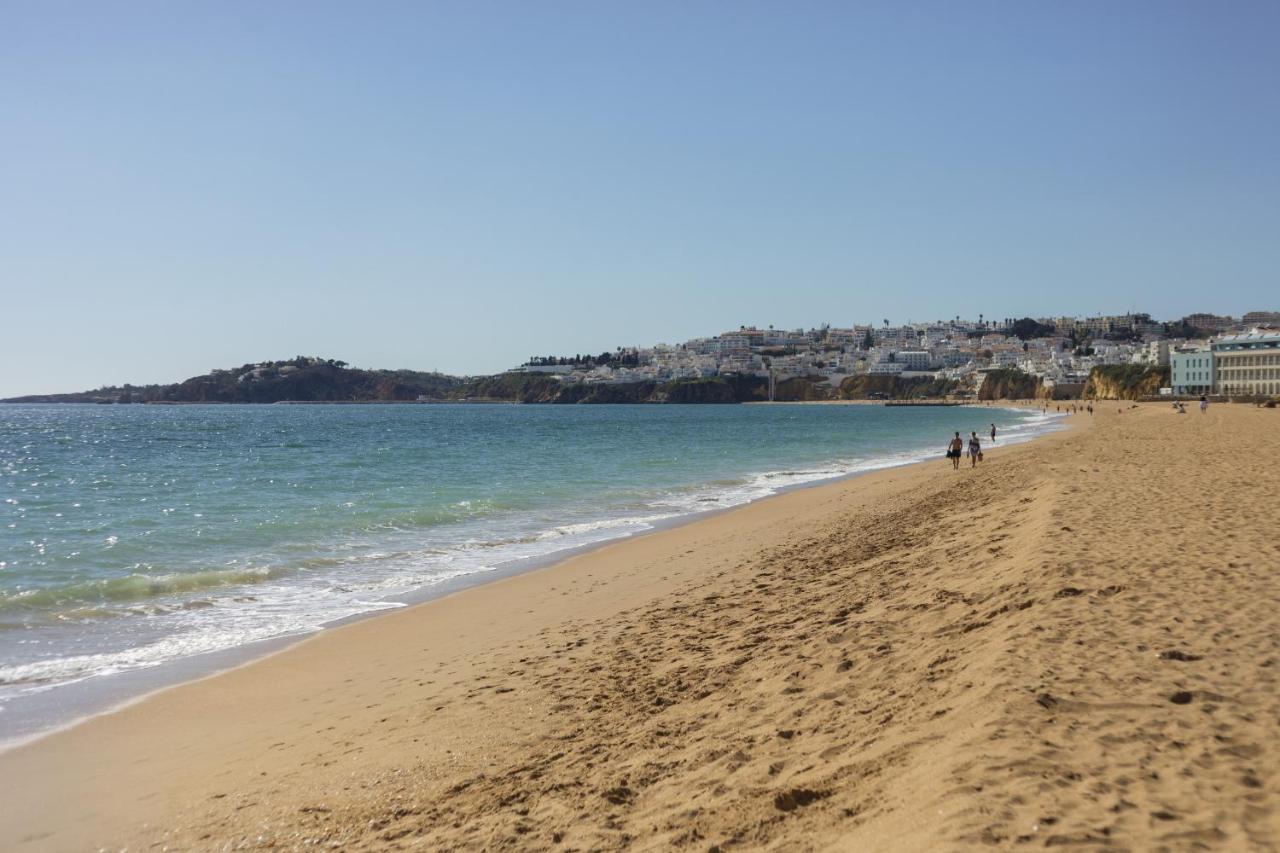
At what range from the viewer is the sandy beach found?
175 inches

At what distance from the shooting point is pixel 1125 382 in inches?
5453

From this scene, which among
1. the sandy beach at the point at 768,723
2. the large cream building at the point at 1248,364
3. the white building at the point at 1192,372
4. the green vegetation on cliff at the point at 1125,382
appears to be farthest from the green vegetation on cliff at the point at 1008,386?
the sandy beach at the point at 768,723

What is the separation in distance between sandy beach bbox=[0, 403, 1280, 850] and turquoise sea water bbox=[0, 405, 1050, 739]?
221 centimetres

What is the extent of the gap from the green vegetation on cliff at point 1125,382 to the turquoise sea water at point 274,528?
107 meters

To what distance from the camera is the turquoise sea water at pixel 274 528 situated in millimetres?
11203

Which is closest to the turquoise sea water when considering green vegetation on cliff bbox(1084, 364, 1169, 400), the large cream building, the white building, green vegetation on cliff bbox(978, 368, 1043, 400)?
the large cream building

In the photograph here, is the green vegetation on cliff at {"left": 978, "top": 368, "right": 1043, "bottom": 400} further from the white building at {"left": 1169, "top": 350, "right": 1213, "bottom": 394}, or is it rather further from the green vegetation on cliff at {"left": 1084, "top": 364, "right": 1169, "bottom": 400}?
the white building at {"left": 1169, "top": 350, "right": 1213, "bottom": 394}

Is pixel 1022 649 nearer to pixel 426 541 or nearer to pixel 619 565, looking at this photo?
pixel 619 565

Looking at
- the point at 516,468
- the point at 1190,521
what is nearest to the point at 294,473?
the point at 516,468

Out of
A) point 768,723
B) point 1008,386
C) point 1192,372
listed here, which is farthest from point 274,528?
point 1008,386

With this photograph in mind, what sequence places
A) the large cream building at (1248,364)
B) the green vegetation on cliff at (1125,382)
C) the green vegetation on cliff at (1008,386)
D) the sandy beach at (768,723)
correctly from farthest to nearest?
the green vegetation on cliff at (1008,386) → the green vegetation on cliff at (1125,382) → the large cream building at (1248,364) → the sandy beach at (768,723)

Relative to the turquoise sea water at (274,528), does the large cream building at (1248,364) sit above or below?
above

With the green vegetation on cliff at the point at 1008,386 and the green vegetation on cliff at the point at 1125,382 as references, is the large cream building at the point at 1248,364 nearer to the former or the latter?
the green vegetation on cliff at the point at 1125,382

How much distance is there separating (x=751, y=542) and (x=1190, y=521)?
672cm
